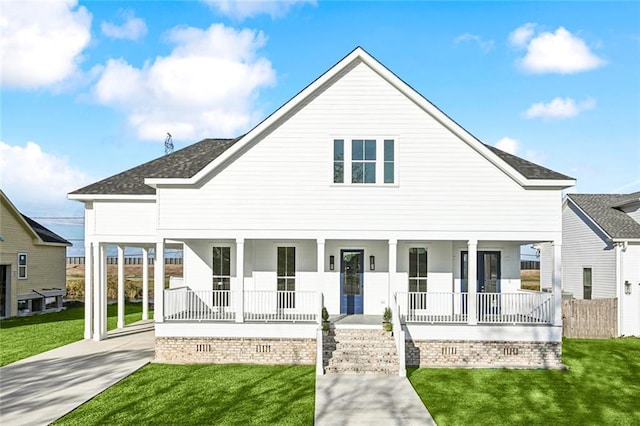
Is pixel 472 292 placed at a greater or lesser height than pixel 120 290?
greater

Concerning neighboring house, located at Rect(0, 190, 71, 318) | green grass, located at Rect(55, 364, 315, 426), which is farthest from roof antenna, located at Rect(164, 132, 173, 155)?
green grass, located at Rect(55, 364, 315, 426)

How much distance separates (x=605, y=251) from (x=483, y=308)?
28.7 feet

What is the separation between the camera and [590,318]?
Result: 18.7 m

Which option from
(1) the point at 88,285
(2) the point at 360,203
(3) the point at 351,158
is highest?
(3) the point at 351,158

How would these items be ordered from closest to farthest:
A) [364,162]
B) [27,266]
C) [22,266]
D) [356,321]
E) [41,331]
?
1. [364,162]
2. [356,321]
3. [41,331]
4. [22,266]
5. [27,266]

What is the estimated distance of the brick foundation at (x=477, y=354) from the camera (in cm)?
1445

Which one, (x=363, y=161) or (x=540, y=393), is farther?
(x=363, y=161)

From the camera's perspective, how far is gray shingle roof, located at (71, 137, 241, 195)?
51.3 feet

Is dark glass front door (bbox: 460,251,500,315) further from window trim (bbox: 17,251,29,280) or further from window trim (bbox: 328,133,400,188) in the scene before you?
window trim (bbox: 17,251,29,280)

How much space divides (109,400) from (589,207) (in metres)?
20.9

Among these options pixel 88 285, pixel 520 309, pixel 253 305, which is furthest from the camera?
pixel 88 285

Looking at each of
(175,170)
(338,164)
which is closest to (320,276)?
(338,164)

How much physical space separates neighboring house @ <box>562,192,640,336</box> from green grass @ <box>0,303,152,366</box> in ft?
67.5

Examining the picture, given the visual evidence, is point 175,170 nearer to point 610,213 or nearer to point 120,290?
point 120,290
